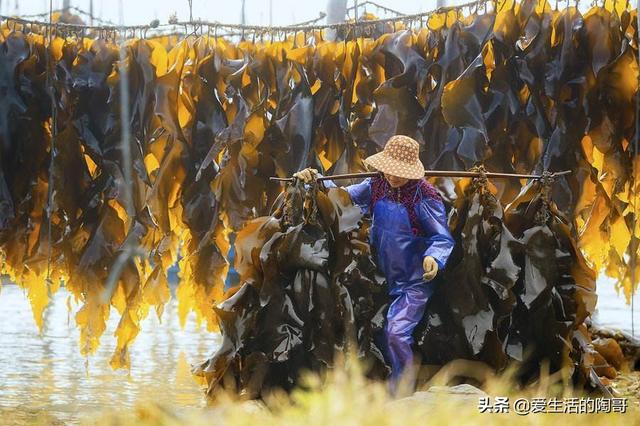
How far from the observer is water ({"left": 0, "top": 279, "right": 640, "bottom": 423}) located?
16.6 feet

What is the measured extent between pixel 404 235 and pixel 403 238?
0.04ft

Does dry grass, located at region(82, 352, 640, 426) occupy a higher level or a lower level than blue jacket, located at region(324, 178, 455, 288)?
lower

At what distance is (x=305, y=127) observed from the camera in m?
5.07

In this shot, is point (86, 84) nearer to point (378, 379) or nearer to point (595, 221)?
point (378, 379)

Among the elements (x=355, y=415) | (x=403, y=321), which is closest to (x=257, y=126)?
(x=403, y=321)

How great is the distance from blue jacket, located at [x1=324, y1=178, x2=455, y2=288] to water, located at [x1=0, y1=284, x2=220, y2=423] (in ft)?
3.51

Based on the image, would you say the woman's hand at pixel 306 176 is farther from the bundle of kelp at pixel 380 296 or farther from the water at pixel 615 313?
the water at pixel 615 313

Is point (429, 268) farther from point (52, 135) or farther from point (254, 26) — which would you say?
point (52, 135)

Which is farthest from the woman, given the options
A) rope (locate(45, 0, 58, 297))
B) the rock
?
the rock

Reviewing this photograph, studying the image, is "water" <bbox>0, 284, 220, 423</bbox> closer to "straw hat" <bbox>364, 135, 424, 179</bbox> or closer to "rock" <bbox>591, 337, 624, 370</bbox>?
"straw hat" <bbox>364, 135, 424, 179</bbox>

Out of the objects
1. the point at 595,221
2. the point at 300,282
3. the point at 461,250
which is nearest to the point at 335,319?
the point at 300,282

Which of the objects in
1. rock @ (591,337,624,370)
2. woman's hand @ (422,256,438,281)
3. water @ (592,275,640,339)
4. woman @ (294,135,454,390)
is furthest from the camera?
water @ (592,275,640,339)

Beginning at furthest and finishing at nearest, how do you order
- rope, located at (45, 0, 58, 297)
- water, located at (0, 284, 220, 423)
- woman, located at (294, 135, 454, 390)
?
rope, located at (45, 0, 58, 297)
water, located at (0, 284, 220, 423)
woman, located at (294, 135, 454, 390)

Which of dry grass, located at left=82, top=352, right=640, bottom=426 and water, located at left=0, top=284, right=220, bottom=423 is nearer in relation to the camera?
dry grass, located at left=82, top=352, right=640, bottom=426
